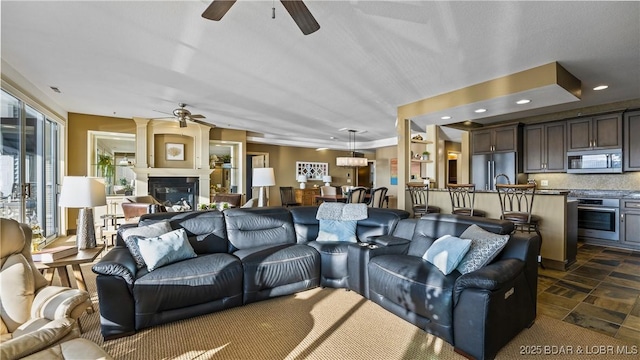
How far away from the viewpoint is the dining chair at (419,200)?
4648mm

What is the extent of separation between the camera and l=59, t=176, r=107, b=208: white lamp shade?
8.06ft

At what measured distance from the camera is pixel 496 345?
1896 mm

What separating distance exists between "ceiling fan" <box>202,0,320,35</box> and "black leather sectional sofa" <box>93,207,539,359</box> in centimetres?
198

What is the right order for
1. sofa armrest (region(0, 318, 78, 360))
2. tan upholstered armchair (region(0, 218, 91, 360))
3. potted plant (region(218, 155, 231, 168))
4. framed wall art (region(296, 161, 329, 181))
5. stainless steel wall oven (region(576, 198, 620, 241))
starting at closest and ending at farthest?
1. sofa armrest (region(0, 318, 78, 360))
2. tan upholstered armchair (region(0, 218, 91, 360))
3. stainless steel wall oven (region(576, 198, 620, 241))
4. potted plant (region(218, 155, 231, 168))
5. framed wall art (region(296, 161, 329, 181))

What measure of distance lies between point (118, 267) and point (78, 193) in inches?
33.8

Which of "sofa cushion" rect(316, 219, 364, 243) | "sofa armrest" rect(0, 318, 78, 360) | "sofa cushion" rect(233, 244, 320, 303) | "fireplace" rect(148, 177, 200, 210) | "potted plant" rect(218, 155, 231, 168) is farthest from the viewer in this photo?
"potted plant" rect(218, 155, 231, 168)

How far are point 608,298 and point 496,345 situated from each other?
6.29ft

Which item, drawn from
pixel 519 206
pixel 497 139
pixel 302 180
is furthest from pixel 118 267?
pixel 302 180

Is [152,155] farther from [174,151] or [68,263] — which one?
[68,263]

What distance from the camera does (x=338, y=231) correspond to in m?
3.42

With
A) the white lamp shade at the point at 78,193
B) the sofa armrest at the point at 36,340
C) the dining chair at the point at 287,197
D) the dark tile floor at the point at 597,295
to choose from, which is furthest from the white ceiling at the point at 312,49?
the dining chair at the point at 287,197

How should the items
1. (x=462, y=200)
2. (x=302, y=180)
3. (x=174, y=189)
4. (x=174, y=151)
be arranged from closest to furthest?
(x=462, y=200)
(x=174, y=189)
(x=174, y=151)
(x=302, y=180)

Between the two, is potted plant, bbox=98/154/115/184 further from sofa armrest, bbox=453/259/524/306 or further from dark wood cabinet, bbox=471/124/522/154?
dark wood cabinet, bbox=471/124/522/154

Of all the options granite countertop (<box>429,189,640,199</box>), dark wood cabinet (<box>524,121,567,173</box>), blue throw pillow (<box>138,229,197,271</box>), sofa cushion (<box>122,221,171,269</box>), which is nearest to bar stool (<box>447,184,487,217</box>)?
granite countertop (<box>429,189,640,199</box>)
